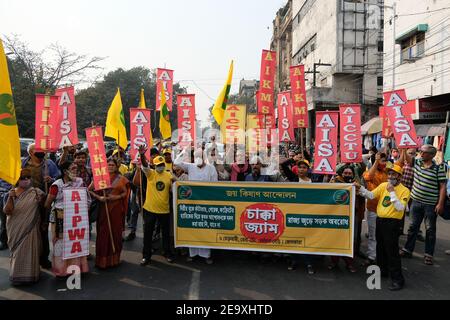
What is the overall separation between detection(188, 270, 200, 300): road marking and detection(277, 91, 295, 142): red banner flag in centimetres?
488

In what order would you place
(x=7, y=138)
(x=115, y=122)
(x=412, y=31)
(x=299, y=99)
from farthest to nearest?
(x=412, y=31)
(x=299, y=99)
(x=115, y=122)
(x=7, y=138)

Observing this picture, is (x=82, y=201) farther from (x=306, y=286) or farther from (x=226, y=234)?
(x=306, y=286)

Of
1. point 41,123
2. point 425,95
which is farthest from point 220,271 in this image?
point 425,95

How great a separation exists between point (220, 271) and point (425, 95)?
14.4 metres

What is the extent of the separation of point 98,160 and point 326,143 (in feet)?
11.9

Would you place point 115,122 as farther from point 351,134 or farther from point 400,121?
point 400,121

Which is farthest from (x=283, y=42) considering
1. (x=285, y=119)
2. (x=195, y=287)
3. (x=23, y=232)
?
(x=23, y=232)

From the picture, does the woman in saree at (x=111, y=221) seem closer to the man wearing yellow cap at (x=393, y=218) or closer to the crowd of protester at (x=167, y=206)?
the crowd of protester at (x=167, y=206)

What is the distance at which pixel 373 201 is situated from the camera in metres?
5.23

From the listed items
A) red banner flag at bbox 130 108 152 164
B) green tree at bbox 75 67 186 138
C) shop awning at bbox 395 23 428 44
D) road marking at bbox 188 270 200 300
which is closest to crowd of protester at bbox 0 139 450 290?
road marking at bbox 188 270 200 300

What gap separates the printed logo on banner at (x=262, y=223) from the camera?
16.7ft

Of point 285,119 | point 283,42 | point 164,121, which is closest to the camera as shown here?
point 164,121

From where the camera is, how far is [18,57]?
2381cm

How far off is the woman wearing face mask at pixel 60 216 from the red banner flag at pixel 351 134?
4221mm
